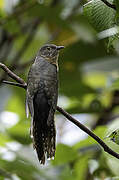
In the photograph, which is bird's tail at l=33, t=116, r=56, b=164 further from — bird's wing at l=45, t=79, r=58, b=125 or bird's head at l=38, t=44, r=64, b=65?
bird's head at l=38, t=44, r=64, b=65

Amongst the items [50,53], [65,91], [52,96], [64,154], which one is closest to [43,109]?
[52,96]

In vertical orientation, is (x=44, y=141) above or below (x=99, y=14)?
below

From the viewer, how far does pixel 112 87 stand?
3043 millimetres

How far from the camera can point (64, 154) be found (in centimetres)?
268

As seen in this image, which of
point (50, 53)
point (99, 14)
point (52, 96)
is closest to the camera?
point (99, 14)

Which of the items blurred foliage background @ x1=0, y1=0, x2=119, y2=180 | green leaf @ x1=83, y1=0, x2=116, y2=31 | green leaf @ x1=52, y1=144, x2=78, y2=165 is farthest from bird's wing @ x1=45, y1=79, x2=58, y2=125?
green leaf @ x1=83, y1=0, x2=116, y2=31

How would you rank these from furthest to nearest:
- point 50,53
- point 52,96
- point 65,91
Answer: point 65,91 < point 50,53 < point 52,96

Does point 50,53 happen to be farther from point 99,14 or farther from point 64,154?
point 99,14

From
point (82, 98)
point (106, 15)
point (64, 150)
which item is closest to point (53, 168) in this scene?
point (64, 150)

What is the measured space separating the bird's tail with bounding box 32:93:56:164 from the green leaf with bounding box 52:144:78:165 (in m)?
0.37

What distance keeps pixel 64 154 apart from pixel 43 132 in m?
0.43

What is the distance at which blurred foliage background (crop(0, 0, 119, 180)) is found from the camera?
9.06 ft

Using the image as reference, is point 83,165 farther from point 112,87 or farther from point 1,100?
point 1,100

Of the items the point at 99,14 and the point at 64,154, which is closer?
the point at 99,14
